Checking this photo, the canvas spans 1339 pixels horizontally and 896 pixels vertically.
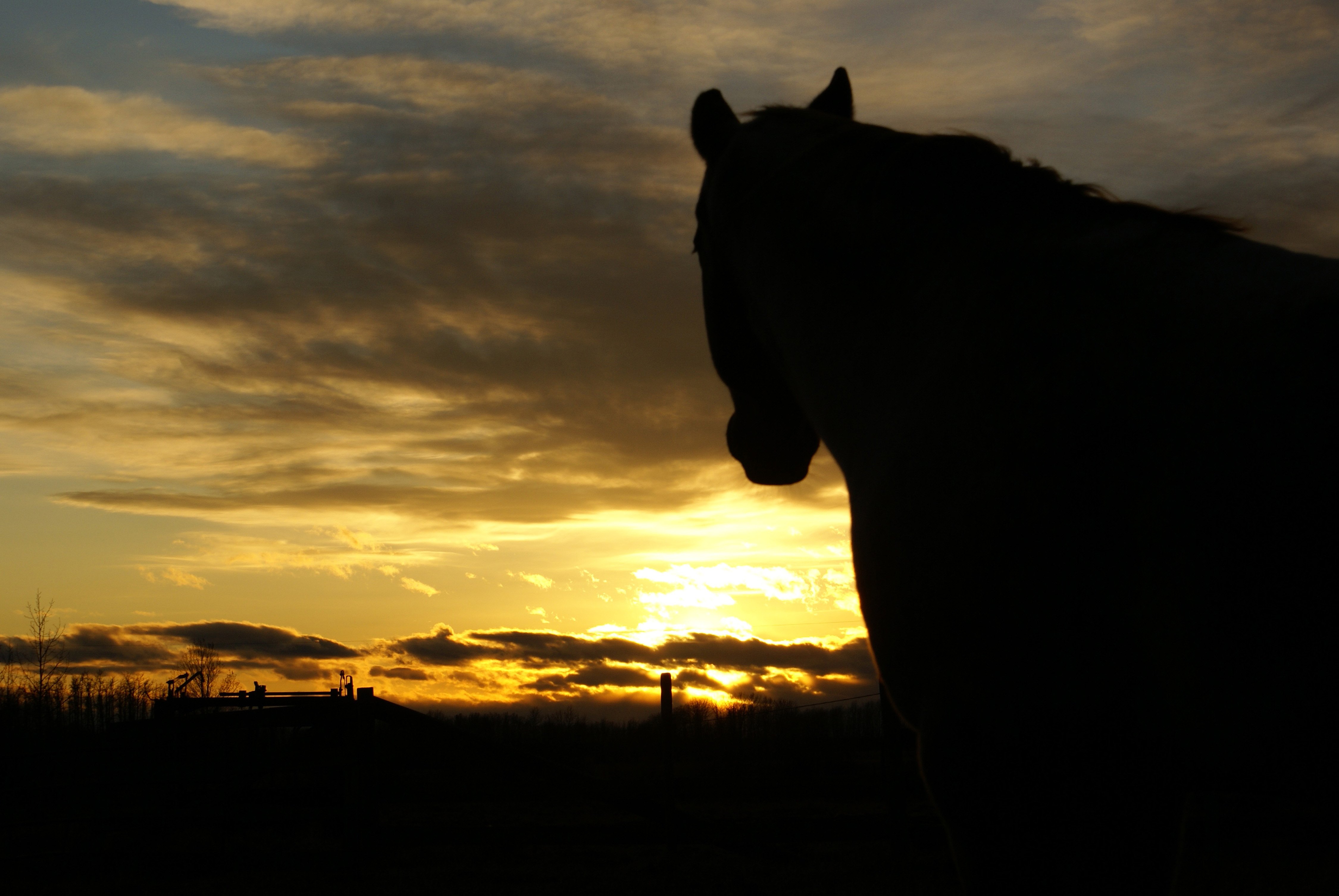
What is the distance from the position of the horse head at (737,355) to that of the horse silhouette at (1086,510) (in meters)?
0.77

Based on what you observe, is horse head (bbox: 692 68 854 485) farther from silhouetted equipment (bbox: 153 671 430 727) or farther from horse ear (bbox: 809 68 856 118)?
silhouetted equipment (bbox: 153 671 430 727)

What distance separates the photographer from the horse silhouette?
100 centimetres

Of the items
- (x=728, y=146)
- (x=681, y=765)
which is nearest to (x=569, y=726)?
(x=681, y=765)

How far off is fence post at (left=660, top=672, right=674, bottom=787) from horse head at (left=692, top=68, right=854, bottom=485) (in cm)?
875

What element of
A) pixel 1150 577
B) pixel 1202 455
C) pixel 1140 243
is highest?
pixel 1140 243

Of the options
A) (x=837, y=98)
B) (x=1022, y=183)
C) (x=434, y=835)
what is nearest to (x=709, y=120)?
(x=837, y=98)

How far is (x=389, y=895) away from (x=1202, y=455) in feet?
31.1

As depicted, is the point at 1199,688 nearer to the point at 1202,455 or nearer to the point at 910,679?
the point at 1202,455

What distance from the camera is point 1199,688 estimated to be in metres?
1.05

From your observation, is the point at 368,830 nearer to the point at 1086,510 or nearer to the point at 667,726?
the point at 667,726

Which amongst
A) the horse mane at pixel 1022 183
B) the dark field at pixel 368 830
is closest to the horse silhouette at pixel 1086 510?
the horse mane at pixel 1022 183

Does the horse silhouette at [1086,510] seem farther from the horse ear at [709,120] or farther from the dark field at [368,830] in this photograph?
the dark field at [368,830]

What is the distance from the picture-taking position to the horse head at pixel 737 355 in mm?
2463

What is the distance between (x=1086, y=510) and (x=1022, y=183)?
772 millimetres
